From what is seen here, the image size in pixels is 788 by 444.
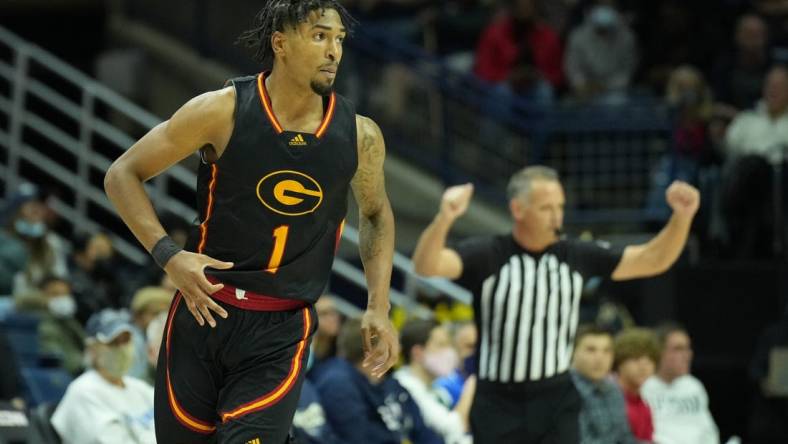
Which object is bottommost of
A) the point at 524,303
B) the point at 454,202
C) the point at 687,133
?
the point at 524,303

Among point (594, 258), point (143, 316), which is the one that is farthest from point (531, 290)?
point (143, 316)

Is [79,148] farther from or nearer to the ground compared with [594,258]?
nearer to the ground

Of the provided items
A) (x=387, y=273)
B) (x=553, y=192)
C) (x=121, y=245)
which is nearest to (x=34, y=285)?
(x=121, y=245)

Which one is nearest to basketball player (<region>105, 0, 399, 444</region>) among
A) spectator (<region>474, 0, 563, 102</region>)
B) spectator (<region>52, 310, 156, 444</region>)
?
spectator (<region>52, 310, 156, 444</region>)

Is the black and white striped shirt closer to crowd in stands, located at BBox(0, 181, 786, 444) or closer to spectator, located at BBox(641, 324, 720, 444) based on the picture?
crowd in stands, located at BBox(0, 181, 786, 444)

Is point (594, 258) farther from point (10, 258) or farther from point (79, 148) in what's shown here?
point (79, 148)

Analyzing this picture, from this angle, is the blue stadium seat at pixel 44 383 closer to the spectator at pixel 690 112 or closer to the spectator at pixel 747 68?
the spectator at pixel 690 112

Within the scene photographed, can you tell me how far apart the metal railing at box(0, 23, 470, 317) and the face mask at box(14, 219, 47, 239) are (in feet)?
3.73

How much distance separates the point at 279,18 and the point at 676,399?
17.7ft

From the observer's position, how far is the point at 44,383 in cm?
896

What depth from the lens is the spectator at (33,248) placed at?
1052 cm

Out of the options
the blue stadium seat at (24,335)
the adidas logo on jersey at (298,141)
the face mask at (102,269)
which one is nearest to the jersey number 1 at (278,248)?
the adidas logo on jersey at (298,141)

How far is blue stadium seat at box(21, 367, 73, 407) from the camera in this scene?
29.1ft

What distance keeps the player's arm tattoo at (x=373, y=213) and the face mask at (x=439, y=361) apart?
359 centimetres
